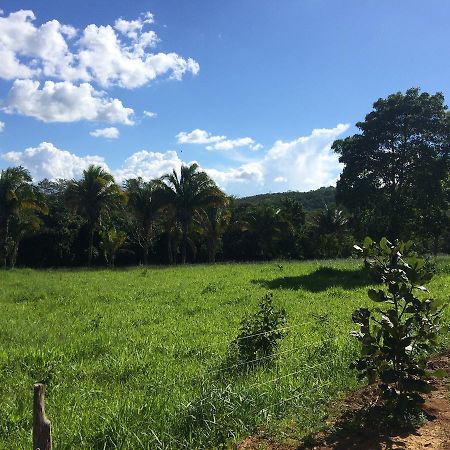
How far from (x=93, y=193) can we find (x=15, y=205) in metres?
5.31

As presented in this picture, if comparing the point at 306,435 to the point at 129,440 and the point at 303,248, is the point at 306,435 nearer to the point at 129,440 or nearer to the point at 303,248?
the point at 129,440

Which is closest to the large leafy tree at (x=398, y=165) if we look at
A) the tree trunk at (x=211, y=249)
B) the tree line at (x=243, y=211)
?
the tree line at (x=243, y=211)

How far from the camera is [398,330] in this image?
157 inches

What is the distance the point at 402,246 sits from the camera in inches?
168

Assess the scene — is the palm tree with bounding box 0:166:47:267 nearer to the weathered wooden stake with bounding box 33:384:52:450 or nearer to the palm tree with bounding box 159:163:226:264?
the palm tree with bounding box 159:163:226:264

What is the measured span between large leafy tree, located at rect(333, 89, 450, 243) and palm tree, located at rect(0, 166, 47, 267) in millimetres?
18615

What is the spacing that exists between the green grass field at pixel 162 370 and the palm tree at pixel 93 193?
1825 cm

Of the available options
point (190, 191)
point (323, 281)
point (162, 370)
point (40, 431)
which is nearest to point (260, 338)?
point (162, 370)

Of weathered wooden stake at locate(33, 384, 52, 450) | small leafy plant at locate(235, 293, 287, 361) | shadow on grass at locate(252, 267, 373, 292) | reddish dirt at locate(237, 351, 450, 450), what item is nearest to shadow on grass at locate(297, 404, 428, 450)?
reddish dirt at locate(237, 351, 450, 450)

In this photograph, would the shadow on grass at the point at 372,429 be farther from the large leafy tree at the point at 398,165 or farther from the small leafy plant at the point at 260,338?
the large leafy tree at the point at 398,165

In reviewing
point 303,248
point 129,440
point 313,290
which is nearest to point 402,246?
point 129,440

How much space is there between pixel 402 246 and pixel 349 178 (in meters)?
19.3

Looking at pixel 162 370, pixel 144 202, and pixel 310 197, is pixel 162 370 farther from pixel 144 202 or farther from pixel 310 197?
pixel 310 197

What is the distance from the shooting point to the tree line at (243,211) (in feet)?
72.5
